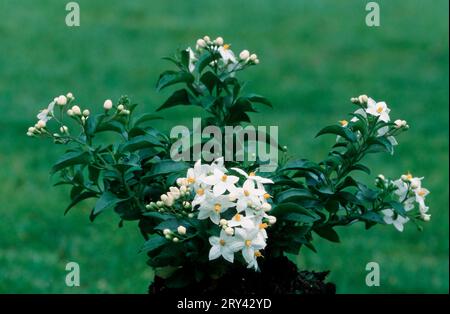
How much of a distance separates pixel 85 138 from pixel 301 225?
0.80 meters

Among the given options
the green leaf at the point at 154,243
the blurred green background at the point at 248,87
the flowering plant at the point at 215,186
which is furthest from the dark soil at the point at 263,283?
the blurred green background at the point at 248,87

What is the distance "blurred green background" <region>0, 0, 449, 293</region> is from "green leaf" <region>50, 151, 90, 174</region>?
2.17m

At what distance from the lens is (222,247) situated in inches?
109

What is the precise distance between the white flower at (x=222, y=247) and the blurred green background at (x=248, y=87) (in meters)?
2.42

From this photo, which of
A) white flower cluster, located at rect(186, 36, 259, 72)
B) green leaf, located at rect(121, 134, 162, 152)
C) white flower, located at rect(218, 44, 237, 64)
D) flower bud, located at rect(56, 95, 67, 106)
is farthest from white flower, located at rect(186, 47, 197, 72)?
flower bud, located at rect(56, 95, 67, 106)

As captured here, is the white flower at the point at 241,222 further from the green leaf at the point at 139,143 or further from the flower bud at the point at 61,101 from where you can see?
the flower bud at the point at 61,101

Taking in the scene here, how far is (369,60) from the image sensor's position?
1058 centimetres

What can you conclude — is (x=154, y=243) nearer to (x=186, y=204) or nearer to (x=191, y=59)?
(x=186, y=204)

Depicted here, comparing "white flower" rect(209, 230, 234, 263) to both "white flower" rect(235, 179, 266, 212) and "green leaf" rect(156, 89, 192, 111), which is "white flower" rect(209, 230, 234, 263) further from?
"green leaf" rect(156, 89, 192, 111)

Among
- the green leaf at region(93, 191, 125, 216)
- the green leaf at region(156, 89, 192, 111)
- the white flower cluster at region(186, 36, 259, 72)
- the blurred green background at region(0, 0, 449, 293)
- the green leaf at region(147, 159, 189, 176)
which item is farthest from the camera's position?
the blurred green background at region(0, 0, 449, 293)

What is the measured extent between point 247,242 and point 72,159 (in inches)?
25.5

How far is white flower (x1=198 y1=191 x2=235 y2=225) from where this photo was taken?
2736mm

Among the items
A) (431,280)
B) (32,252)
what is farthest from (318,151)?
(32,252)
